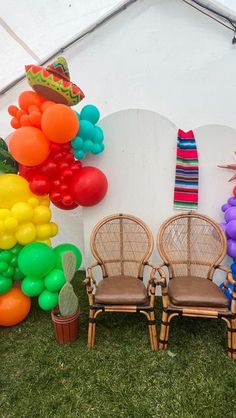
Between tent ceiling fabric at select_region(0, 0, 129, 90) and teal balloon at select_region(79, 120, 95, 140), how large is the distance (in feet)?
3.55

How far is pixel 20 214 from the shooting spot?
82.4 inches

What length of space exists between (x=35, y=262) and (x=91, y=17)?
2.35m

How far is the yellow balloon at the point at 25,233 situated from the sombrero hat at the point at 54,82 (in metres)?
1.01

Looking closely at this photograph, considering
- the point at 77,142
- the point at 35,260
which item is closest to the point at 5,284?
the point at 35,260

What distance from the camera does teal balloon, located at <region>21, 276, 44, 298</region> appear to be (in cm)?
215

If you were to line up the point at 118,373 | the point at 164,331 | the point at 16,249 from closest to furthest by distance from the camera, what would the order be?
the point at 118,373, the point at 164,331, the point at 16,249

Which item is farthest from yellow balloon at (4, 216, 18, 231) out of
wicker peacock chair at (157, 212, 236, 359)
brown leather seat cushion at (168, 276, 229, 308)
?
brown leather seat cushion at (168, 276, 229, 308)

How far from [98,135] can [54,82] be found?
1.77 ft

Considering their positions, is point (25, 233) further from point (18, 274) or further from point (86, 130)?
point (86, 130)

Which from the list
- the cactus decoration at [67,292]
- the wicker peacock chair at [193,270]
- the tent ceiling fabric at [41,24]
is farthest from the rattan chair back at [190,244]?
the tent ceiling fabric at [41,24]

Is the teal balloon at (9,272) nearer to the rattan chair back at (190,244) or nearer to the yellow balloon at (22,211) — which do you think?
the yellow balloon at (22,211)

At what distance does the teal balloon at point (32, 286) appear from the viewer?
7.05ft

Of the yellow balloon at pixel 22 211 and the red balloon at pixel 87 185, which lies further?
the red balloon at pixel 87 185

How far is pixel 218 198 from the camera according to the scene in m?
2.53
